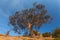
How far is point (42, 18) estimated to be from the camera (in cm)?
5869

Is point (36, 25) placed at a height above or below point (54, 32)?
above

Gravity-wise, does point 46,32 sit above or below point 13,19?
below

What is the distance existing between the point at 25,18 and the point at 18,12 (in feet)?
10.6

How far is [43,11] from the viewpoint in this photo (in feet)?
194

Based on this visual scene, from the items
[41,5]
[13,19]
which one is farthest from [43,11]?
[13,19]

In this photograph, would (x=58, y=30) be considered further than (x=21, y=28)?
No

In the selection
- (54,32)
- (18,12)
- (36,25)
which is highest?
(18,12)

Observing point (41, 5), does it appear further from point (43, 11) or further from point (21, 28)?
point (21, 28)

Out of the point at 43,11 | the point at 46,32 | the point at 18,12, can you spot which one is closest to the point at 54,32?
the point at 46,32

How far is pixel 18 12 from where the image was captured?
2333 inches

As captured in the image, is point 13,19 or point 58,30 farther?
point 13,19

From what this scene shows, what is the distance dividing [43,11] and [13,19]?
1005 cm

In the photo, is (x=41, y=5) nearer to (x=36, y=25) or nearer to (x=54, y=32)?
(x=36, y=25)

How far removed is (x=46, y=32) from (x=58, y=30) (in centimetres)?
620
